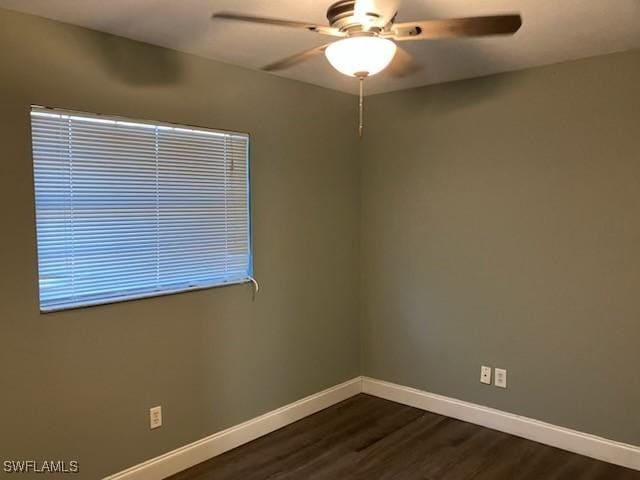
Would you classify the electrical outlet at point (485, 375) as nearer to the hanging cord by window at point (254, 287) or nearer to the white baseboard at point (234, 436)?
the white baseboard at point (234, 436)

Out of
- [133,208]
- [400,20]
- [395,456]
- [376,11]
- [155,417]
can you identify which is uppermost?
[400,20]

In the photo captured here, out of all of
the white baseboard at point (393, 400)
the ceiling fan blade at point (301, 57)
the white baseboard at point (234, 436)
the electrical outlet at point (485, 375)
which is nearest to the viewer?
the ceiling fan blade at point (301, 57)

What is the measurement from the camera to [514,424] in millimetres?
3375

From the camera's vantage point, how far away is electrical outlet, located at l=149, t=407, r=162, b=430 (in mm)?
2814

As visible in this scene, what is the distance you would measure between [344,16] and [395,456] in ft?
8.16

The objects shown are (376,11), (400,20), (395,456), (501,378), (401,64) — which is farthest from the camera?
(501,378)

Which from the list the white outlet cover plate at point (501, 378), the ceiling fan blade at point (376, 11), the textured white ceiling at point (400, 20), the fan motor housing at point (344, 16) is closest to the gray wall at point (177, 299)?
the textured white ceiling at point (400, 20)

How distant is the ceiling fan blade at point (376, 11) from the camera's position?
65.6 inches

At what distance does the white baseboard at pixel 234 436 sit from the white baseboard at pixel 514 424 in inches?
13.5

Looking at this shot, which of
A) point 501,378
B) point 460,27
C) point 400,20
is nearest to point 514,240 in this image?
point 501,378

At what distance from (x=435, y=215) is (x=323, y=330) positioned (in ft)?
3.82

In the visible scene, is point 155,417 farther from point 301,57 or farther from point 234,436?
point 301,57

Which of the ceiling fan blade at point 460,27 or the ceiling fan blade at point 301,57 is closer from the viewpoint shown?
the ceiling fan blade at point 460,27

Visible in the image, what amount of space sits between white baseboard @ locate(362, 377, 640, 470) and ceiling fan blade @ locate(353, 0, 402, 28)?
269 cm
